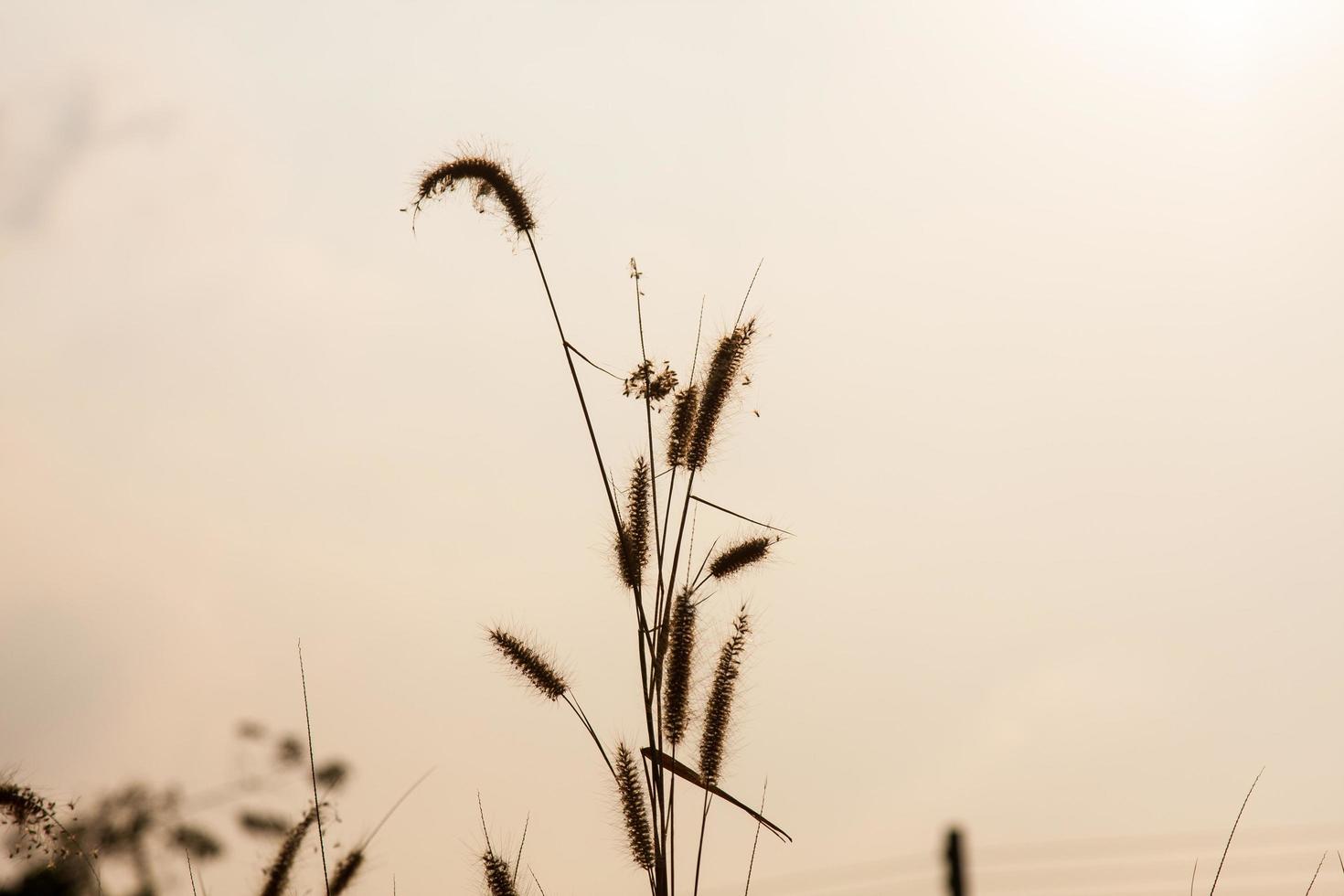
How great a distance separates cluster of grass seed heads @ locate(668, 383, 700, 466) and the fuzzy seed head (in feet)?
6.18

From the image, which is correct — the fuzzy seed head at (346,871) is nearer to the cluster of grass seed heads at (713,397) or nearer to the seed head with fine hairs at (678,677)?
the seed head with fine hairs at (678,677)

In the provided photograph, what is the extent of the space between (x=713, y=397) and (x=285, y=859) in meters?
2.25

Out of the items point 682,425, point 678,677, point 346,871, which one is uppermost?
point 682,425

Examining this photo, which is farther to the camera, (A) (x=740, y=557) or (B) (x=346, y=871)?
(A) (x=740, y=557)

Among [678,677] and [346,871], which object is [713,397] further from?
[346,871]

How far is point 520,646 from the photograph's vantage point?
487 centimetres

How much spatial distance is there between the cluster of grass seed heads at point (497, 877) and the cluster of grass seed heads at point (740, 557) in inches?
53.5

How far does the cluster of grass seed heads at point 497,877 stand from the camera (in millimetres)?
4281

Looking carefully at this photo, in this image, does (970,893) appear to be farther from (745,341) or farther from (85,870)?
(85,870)

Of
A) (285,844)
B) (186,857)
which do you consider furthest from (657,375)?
(186,857)

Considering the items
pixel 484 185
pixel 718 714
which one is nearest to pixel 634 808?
pixel 718 714

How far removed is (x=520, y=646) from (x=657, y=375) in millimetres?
1271

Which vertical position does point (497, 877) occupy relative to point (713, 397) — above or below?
below

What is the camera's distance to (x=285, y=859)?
363 cm
